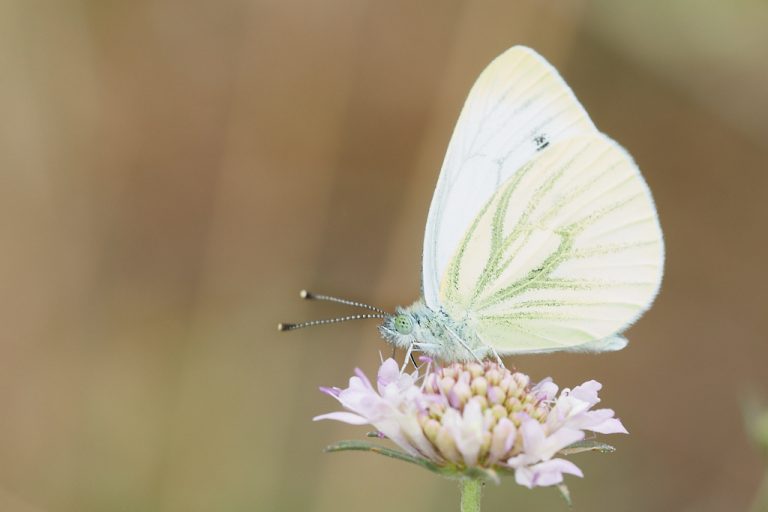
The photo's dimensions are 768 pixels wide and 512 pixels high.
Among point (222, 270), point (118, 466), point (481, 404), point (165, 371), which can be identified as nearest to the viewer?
point (481, 404)

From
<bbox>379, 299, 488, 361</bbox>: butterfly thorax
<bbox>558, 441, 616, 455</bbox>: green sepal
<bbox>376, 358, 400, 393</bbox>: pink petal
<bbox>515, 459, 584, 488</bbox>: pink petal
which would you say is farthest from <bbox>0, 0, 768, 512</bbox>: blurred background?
<bbox>515, 459, 584, 488</bbox>: pink petal

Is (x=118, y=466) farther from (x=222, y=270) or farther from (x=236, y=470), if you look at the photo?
(x=222, y=270)

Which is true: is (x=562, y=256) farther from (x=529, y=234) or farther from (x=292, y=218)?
(x=292, y=218)

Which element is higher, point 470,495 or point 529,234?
point 529,234

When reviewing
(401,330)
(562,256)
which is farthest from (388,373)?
(562,256)

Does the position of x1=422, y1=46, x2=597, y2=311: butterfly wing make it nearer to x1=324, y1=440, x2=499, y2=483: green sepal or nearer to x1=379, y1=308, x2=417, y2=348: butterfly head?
x1=379, y1=308, x2=417, y2=348: butterfly head

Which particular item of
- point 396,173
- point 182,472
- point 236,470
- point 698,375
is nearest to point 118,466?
point 182,472

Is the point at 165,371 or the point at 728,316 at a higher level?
the point at 728,316
